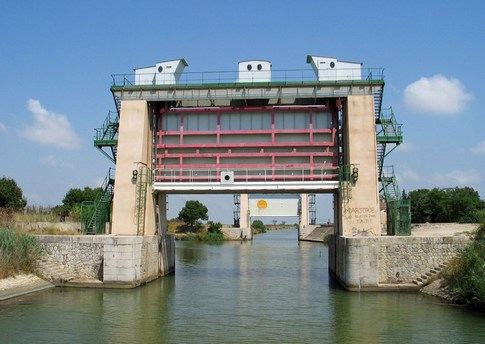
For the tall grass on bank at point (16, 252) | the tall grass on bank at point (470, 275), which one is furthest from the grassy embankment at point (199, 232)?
the tall grass on bank at point (470, 275)

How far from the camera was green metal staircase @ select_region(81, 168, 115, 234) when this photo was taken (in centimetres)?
3042

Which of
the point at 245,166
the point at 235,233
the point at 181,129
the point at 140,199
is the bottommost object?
the point at 235,233

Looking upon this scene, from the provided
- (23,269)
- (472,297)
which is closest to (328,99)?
(472,297)

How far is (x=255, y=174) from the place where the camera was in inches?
1173

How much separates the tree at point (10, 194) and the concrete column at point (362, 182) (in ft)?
124

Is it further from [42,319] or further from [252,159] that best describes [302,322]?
[252,159]

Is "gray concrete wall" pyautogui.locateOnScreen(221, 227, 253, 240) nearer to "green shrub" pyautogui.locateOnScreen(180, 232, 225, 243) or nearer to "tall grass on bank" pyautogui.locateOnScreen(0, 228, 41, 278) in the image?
"green shrub" pyautogui.locateOnScreen(180, 232, 225, 243)

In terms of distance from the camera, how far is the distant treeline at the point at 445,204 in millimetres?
56688

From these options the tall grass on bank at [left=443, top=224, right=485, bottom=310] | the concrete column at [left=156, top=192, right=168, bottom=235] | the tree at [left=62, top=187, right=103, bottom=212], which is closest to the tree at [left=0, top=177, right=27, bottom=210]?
the tree at [left=62, top=187, right=103, bottom=212]

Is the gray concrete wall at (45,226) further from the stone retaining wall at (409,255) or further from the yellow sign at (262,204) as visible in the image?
the yellow sign at (262,204)

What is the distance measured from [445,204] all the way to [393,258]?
3654cm

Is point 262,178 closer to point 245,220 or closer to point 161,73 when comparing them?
point 161,73

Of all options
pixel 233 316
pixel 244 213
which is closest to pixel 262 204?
pixel 244 213

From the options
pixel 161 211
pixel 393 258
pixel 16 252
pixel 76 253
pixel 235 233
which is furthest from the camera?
pixel 235 233
